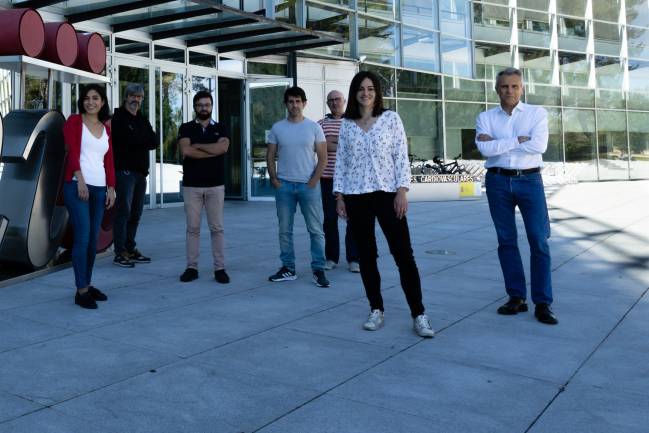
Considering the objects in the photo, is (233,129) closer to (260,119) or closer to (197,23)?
(260,119)

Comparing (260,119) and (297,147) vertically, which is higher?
(260,119)

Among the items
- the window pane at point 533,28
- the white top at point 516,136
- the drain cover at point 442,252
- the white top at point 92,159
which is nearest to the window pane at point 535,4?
Answer: the window pane at point 533,28

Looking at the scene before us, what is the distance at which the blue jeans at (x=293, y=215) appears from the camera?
19.0ft

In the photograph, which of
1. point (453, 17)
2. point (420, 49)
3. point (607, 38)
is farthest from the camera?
point (607, 38)

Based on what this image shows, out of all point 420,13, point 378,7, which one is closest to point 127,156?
point 378,7

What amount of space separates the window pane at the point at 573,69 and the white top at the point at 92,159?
23824mm

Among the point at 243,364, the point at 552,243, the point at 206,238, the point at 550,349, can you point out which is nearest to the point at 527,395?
the point at 550,349

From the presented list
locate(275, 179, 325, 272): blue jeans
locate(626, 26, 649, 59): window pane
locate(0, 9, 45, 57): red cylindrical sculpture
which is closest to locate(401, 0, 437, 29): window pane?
locate(626, 26, 649, 59): window pane

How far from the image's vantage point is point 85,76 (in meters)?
7.15

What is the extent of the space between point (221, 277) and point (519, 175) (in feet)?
9.12

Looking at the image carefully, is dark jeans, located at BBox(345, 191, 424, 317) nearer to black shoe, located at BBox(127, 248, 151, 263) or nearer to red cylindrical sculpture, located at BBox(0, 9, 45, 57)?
black shoe, located at BBox(127, 248, 151, 263)

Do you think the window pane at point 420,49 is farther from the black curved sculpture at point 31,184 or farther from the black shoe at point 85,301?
the black shoe at point 85,301

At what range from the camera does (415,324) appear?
4.10 m

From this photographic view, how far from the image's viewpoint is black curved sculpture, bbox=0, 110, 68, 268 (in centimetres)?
594
